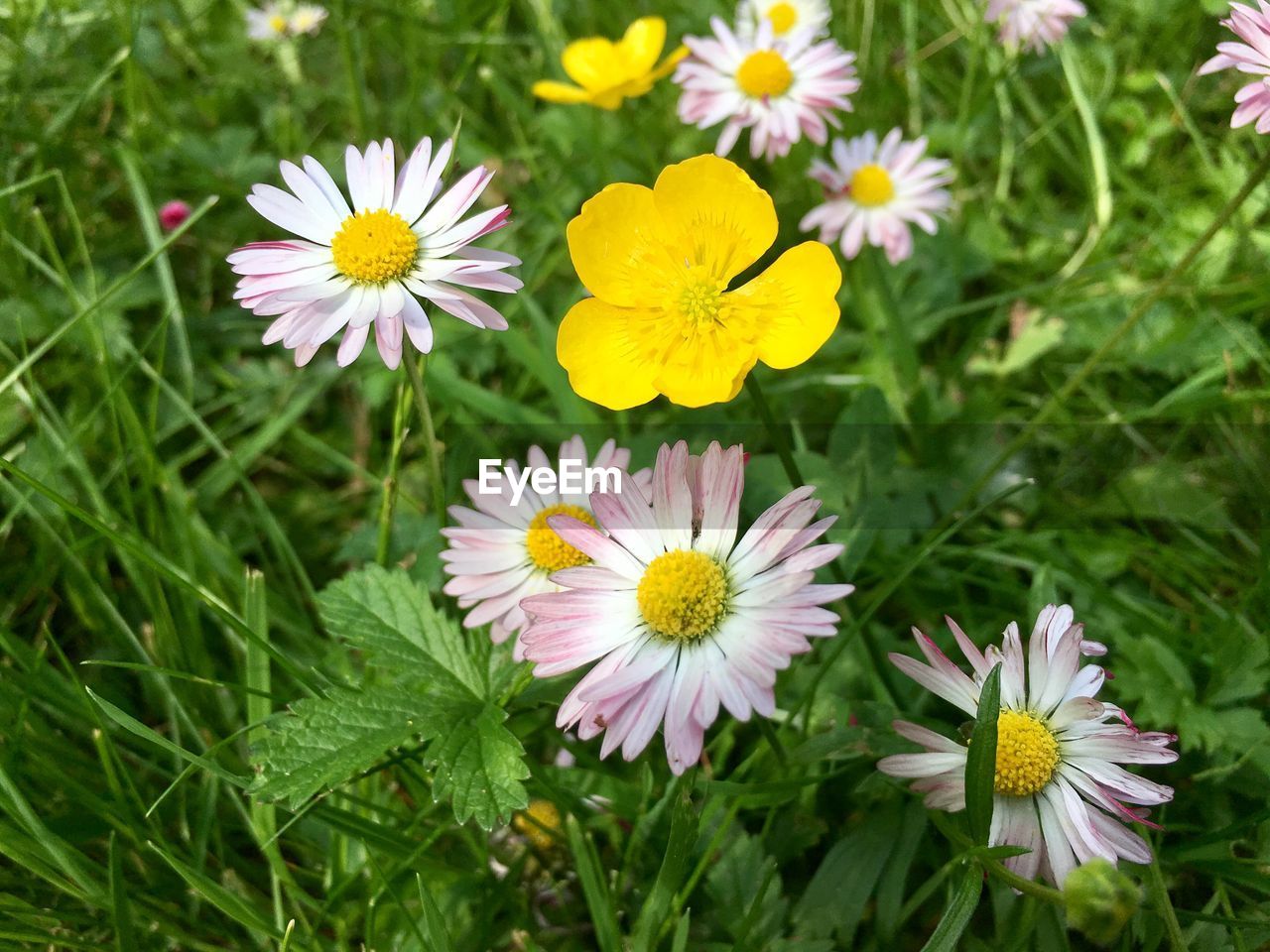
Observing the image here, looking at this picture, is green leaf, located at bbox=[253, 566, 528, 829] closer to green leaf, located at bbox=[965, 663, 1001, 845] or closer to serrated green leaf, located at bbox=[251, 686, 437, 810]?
serrated green leaf, located at bbox=[251, 686, 437, 810]

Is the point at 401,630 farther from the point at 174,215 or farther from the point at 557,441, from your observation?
the point at 174,215

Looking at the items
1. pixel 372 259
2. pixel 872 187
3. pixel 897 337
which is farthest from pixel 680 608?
pixel 872 187

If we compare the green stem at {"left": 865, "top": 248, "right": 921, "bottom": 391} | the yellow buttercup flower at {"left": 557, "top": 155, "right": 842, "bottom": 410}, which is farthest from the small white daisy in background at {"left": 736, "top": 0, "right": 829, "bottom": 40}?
the yellow buttercup flower at {"left": 557, "top": 155, "right": 842, "bottom": 410}

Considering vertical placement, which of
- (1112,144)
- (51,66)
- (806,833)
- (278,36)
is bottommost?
(806,833)

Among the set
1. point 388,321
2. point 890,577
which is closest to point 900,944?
point 890,577

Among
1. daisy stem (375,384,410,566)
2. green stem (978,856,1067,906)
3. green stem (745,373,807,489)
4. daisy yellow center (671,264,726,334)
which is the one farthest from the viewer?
daisy stem (375,384,410,566)

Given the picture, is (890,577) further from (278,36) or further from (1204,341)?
(278,36)
